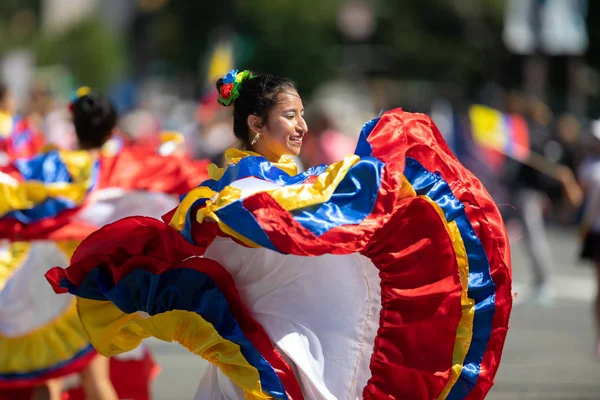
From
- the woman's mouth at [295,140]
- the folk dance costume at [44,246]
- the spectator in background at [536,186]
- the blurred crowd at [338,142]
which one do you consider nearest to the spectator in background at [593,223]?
the blurred crowd at [338,142]

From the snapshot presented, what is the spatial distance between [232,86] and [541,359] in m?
4.71

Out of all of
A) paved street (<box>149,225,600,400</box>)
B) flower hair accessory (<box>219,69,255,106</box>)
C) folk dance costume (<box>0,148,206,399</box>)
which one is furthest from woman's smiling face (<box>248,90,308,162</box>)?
paved street (<box>149,225,600,400</box>)

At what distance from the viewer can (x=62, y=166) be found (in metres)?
6.21

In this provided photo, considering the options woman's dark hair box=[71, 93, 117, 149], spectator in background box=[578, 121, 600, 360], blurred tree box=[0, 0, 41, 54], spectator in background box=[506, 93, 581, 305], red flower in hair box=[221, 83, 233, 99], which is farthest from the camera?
blurred tree box=[0, 0, 41, 54]

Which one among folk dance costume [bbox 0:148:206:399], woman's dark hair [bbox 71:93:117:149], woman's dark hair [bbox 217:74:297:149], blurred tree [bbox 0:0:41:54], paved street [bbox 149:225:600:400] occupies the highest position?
woman's dark hair [bbox 217:74:297:149]

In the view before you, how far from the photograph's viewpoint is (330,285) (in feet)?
14.1

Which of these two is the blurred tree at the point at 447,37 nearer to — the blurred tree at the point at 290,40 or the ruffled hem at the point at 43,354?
the blurred tree at the point at 290,40

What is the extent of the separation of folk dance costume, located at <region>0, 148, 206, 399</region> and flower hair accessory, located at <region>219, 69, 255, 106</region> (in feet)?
5.91

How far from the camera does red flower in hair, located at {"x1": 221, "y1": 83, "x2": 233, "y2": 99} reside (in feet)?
15.1

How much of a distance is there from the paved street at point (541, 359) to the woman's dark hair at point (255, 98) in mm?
3048

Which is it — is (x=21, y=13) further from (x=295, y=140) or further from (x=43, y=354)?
(x=295, y=140)

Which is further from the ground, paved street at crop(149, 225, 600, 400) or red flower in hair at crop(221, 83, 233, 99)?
red flower in hair at crop(221, 83, 233, 99)

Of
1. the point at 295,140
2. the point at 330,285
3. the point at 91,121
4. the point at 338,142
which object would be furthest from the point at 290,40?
the point at 330,285

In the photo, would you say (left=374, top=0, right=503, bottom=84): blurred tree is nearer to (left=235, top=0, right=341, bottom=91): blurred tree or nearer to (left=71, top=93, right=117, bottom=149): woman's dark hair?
(left=235, top=0, right=341, bottom=91): blurred tree
